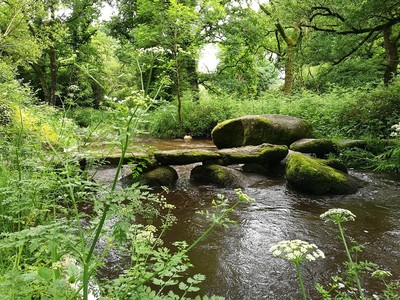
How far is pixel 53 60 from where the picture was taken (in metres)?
20.3

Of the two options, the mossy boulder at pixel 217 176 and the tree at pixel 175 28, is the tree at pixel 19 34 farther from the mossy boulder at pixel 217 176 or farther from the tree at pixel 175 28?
the mossy boulder at pixel 217 176

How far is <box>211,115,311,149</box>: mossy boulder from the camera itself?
10.2 metres

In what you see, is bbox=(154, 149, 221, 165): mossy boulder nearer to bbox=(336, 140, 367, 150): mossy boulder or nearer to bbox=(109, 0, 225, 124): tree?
bbox=(336, 140, 367, 150): mossy boulder

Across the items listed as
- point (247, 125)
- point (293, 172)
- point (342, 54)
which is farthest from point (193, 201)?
point (342, 54)

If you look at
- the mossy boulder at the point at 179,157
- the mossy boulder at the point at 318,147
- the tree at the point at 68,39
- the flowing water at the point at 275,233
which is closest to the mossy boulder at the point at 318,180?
the flowing water at the point at 275,233

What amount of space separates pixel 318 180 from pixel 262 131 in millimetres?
3875

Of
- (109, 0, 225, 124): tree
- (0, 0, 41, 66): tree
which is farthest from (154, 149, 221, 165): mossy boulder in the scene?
(0, 0, 41, 66): tree

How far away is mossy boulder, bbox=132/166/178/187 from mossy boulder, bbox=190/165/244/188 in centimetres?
60

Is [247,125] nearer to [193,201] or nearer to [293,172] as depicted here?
[293,172]

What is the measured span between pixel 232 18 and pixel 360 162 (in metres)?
12.7

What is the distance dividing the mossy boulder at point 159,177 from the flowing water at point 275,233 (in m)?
0.39

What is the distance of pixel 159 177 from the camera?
7512mm

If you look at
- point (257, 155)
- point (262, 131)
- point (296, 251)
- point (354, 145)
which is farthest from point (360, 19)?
point (296, 251)

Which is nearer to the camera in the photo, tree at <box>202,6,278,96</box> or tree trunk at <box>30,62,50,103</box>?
tree at <box>202,6,278,96</box>
